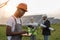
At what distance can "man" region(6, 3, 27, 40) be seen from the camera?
12.4ft

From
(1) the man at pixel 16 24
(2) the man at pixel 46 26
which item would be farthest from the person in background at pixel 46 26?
(1) the man at pixel 16 24

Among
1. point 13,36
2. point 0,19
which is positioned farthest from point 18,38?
point 0,19

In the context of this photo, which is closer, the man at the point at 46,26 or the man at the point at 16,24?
the man at the point at 16,24

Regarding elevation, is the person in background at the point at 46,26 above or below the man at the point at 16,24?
below

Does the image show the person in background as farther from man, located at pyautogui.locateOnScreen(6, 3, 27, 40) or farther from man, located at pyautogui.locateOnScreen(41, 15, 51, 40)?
man, located at pyautogui.locateOnScreen(6, 3, 27, 40)

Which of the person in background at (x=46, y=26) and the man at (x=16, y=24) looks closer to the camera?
the man at (x=16, y=24)

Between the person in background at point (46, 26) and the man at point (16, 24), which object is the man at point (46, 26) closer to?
the person in background at point (46, 26)

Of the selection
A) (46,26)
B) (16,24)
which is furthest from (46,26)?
(16,24)

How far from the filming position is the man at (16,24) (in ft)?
12.4

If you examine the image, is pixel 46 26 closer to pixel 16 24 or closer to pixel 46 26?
pixel 46 26

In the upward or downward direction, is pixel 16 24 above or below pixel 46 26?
above

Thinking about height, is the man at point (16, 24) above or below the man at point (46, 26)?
above

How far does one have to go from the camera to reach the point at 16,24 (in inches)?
152

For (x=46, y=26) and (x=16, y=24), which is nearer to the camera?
(x=16, y=24)
